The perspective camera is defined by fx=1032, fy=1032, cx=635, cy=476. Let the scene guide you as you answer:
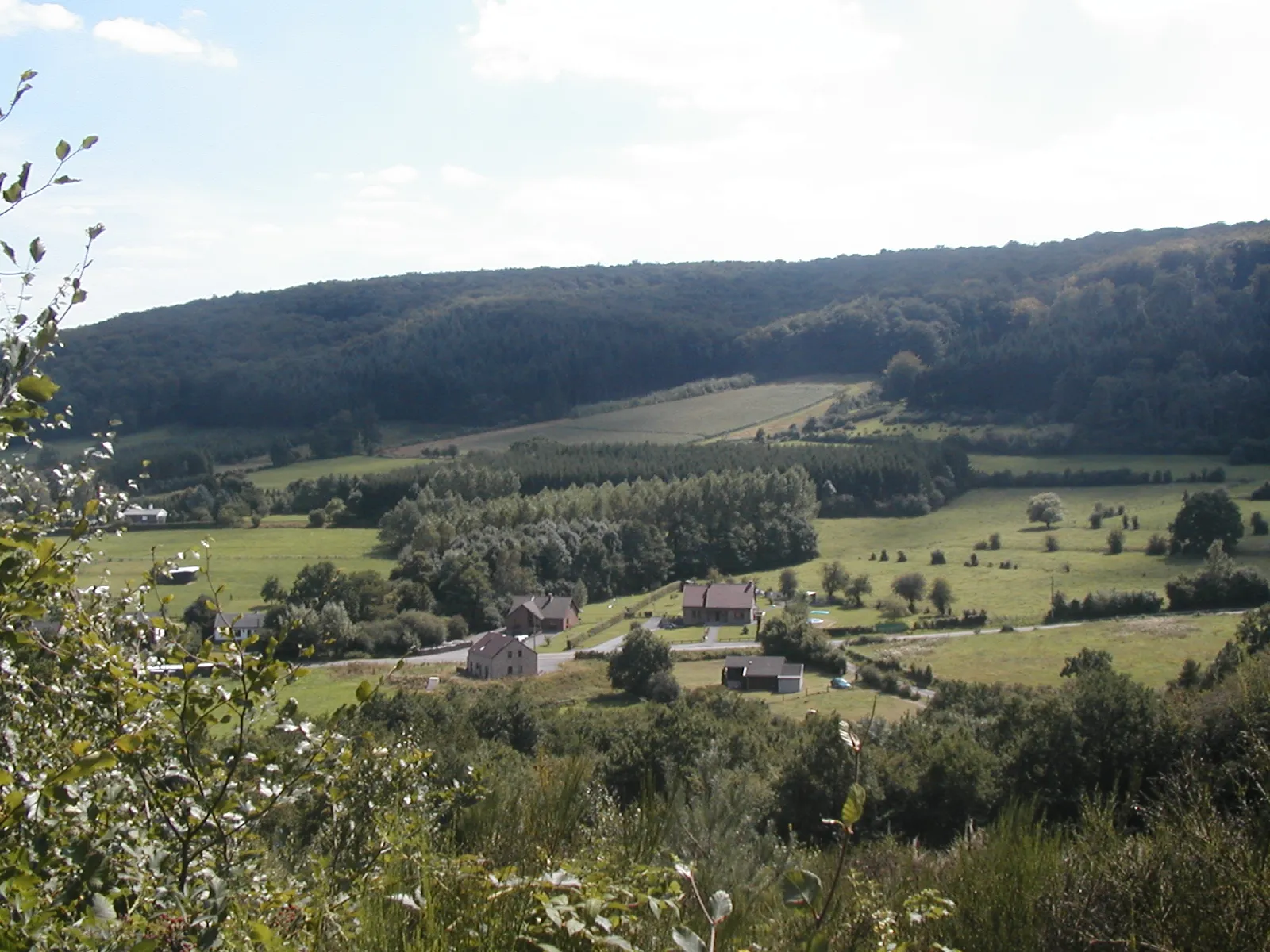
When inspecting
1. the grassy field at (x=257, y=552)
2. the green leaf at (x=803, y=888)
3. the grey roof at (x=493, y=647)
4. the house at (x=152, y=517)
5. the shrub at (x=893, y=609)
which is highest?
the green leaf at (x=803, y=888)

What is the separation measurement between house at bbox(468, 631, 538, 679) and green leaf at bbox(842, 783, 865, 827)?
39.1 m

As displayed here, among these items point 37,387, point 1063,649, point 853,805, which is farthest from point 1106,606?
point 37,387

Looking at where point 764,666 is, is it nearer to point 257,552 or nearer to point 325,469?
point 257,552

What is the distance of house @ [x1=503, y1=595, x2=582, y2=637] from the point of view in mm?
50688

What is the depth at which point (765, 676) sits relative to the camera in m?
37.7

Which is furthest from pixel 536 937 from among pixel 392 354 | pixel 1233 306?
pixel 392 354

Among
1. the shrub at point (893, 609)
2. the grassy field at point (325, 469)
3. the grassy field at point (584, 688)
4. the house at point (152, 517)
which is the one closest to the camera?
the grassy field at point (584, 688)

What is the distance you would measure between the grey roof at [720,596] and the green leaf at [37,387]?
156 feet

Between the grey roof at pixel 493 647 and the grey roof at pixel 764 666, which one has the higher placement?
the grey roof at pixel 493 647

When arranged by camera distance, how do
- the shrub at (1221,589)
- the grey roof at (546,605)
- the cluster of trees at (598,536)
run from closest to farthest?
1. the shrub at (1221,589)
2. the grey roof at (546,605)
3. the cluster of trees at (598,536)

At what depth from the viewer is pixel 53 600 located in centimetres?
387

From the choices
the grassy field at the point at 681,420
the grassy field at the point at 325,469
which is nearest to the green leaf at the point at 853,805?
the grassy field at the point at 325,469

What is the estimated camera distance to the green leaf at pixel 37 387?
3.12 metres

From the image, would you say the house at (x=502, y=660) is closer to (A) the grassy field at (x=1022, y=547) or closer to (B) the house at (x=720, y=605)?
(B) the house at (x=720, y=605)
